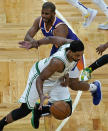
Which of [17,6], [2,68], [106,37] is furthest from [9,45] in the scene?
[106,37]

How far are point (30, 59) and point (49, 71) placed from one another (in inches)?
90.9

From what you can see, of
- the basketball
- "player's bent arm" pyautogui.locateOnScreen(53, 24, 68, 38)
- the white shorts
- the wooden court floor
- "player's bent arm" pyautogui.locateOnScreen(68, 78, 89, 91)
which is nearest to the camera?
the basketball

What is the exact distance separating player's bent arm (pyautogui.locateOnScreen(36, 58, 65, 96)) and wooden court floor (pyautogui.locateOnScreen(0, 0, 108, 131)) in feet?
4.00

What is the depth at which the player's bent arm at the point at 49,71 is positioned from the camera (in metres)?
4.08

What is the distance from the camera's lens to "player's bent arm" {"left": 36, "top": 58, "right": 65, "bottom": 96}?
4078 millimetres

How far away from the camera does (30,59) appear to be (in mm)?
6363

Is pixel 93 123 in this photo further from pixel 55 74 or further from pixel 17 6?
pixel 17 6

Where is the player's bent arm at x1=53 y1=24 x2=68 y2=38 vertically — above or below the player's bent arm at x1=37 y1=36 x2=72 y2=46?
above

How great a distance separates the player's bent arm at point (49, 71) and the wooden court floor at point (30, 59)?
1.22m

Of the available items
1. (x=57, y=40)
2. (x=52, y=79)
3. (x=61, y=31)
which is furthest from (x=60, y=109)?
(x=61, y=31)

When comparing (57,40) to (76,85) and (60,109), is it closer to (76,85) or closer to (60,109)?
(76,85)

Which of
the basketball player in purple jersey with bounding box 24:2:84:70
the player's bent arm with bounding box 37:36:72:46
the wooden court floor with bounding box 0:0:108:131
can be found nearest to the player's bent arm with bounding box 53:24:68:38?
the basketball player in purple jersey with bounding box 24:2:84:70

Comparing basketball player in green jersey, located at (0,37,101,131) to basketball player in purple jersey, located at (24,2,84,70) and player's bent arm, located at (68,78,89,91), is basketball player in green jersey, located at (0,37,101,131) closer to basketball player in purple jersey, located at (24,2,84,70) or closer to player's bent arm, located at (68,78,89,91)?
player's bent arm, located at (68,78,89,91)

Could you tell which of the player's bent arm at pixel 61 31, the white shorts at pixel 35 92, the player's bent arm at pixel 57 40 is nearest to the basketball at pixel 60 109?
the white shorts at pixel 35 92
